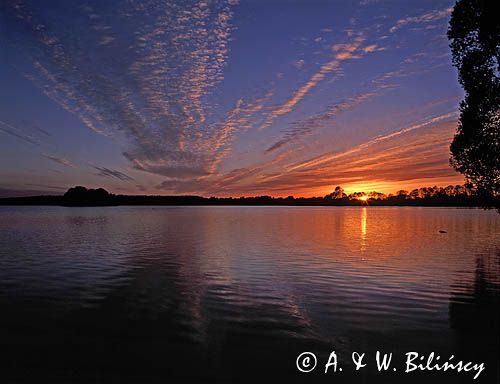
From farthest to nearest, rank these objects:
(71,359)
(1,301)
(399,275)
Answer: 1. (399,275)
2. (1,301)
3. (71,359)

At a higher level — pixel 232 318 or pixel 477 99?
pixel 477 99

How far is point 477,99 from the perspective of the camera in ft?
113

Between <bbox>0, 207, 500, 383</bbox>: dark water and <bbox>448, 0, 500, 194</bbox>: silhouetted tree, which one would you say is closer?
<bbox>0, 207, 500, 383</bbox>: dark water

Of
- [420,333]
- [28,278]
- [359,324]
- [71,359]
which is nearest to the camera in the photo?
[71,359]

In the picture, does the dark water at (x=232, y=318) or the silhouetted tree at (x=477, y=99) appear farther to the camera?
the silhouetted tree at (x=477, y=99)

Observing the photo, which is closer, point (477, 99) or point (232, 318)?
point (232, 318)

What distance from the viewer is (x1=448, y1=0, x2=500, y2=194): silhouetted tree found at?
3359 centimetres

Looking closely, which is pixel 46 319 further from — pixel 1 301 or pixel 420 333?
pixel 420 333

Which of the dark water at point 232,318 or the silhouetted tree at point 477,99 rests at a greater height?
the silhouetted tree at point 477,99

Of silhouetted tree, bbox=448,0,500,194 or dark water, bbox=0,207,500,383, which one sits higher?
silhouetted tree, bbox=448,0,500,194

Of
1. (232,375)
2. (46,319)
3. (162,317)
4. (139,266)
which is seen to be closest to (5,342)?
(46,319)

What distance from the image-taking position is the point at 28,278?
22.8 meters

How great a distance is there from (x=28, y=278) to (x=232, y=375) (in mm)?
18517

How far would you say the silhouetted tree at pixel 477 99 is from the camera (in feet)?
110
